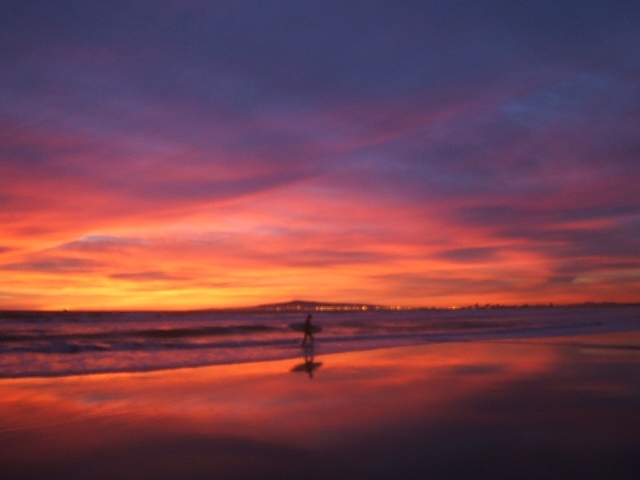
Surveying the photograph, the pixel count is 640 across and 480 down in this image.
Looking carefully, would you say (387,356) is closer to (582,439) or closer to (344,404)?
(344,404)

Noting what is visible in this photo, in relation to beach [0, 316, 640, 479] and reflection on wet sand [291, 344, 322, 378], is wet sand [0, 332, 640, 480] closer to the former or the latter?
beach [0, 316, 640, 479]

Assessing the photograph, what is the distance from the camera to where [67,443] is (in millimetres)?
9297

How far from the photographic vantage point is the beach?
7.90 meters

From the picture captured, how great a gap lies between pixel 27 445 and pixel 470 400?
8.58 metres

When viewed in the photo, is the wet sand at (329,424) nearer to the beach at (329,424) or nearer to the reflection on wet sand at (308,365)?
the beach at (329,424)

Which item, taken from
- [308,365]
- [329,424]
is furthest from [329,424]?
[308,365]

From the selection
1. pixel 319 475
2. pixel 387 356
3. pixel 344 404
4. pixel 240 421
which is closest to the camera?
pixel 319 475

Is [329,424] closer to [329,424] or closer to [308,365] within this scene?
[329,424]

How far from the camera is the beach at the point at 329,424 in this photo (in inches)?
311

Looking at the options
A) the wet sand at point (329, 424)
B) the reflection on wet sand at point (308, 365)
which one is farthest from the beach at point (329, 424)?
the reflection on wet sand at point (308, 365)

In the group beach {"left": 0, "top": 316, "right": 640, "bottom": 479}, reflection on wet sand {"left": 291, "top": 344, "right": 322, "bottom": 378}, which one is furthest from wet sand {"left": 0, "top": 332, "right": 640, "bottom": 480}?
reflection on wet sand {"left": 291, "top": 344, "right": 322, "bottom": 378}

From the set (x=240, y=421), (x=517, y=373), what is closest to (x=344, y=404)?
(x=240, y=421)

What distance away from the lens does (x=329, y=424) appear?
34.1ft

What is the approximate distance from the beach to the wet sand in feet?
0.10
